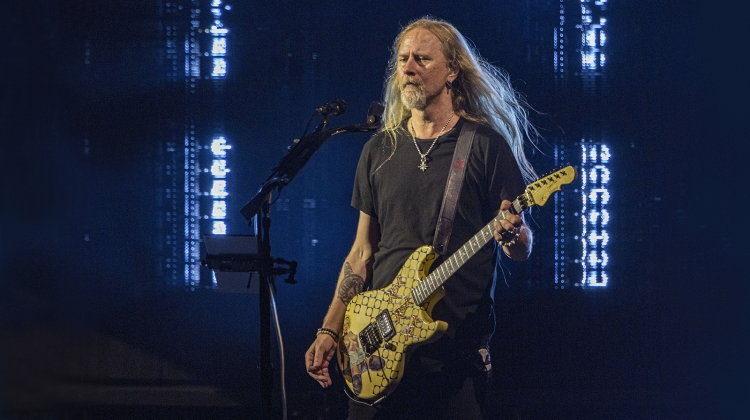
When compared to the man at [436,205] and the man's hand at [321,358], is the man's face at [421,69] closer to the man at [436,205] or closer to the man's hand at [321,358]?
the man at [436,205]

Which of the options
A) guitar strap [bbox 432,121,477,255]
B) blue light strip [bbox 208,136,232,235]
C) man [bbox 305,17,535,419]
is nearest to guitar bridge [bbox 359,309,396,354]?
man [bbox 305,17,535,419]

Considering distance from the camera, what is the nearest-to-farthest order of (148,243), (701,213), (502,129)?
(502,129) → (701,213) → (148,243)

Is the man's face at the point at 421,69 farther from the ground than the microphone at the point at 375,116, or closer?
farther from the ground

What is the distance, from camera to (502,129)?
3.00 metres

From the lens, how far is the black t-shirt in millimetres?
2666

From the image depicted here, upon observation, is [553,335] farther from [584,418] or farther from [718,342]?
[718,342]

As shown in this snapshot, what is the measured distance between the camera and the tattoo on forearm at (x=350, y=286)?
296cm

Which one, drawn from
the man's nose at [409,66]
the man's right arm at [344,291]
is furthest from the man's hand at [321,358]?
the man's nose at [409,66]

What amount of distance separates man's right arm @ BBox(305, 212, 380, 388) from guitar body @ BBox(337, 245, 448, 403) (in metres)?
0.07

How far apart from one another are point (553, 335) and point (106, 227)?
A: 2995mm

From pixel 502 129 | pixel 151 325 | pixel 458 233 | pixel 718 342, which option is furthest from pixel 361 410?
pixel 718 342

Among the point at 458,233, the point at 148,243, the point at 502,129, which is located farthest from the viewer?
the point at 148,243

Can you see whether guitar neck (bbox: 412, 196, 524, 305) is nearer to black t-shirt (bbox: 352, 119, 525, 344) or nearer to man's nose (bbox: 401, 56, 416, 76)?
black t-shirt (bbox: 352, 119, 525, 344)

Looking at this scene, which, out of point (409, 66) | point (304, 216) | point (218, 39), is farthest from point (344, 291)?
point (218, 39)
